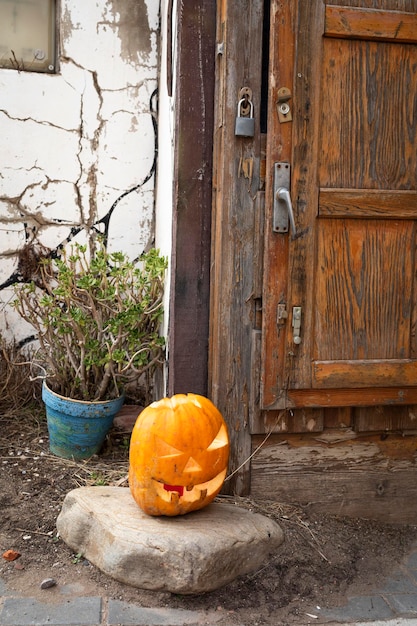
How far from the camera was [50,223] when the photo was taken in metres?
4.41

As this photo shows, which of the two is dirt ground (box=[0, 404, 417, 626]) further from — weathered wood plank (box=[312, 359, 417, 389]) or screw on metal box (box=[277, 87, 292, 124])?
screw on metal box (box=[277, 87, 292, 124])

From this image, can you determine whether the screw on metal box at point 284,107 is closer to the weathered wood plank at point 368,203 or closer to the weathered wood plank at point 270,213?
the weathered wood plank at point 270,213

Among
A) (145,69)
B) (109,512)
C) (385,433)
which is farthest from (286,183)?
(145,69)

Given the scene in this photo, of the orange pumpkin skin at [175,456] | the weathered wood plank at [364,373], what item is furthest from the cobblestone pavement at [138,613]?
the weathered wood plank at [364,373]

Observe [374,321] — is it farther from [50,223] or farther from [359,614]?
[50,223]

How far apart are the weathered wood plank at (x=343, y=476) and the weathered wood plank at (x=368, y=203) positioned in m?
1.08

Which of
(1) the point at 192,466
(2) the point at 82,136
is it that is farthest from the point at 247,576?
(2) the point at 82,136

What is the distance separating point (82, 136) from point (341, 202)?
2032 millimetres

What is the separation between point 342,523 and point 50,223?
2.56 meters

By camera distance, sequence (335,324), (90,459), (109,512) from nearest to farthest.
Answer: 1. (109,512)
2. (335,324)
3. (90,459)

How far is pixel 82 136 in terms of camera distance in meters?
4.36

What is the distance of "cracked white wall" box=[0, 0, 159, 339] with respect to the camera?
4301 millimetres

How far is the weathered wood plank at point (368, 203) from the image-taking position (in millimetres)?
3010

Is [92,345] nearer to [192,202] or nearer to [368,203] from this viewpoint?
[192,202]
